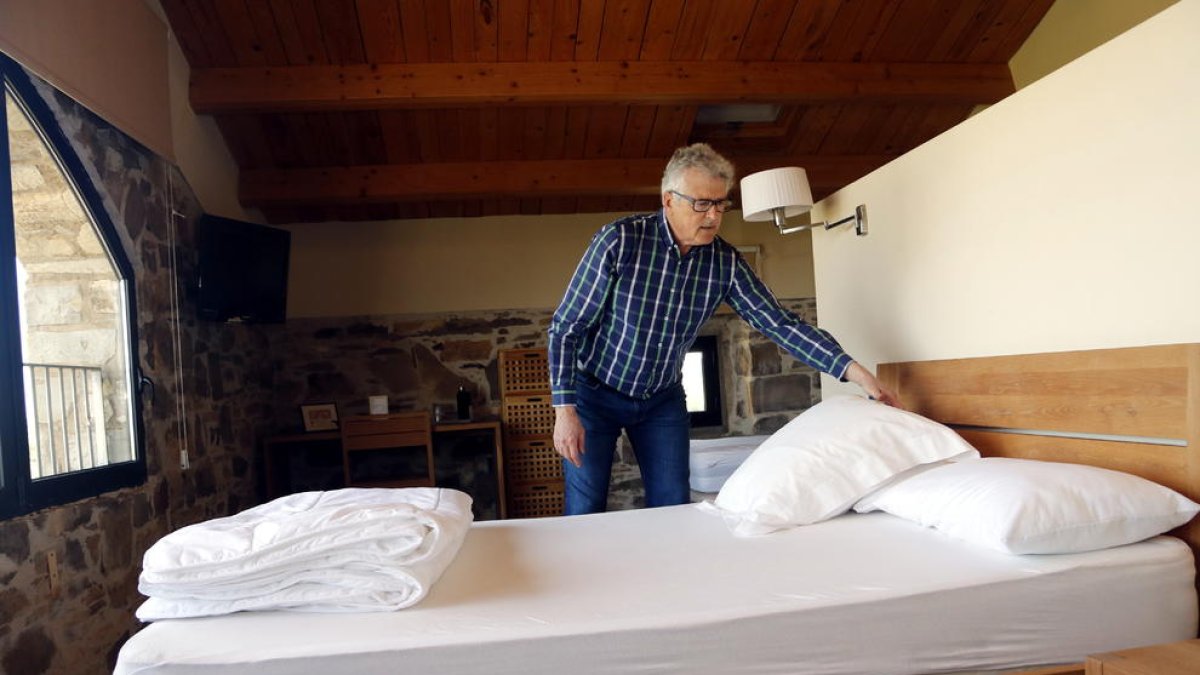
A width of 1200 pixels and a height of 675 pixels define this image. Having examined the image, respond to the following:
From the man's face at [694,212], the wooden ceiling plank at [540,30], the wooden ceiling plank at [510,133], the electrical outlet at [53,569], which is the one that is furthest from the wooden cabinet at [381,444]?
the man's face at [694,212]

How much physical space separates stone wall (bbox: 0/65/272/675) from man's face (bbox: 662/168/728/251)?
1.93 metres

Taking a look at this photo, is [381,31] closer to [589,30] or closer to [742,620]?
[589,30]

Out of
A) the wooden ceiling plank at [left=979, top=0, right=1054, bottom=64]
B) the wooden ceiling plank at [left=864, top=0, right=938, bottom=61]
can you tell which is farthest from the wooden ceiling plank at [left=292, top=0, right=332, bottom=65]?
the wooden ceiling plank at [left=979, top=0, right=1054, bottom=64]

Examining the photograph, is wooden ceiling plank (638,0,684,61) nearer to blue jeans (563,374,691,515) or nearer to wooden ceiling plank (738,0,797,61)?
wooden ceiling plank (738,0,797,61)

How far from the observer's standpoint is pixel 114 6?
9.99 ft

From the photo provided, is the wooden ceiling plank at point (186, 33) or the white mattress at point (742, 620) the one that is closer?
the white mattress at point (742, 620)

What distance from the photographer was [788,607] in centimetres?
126

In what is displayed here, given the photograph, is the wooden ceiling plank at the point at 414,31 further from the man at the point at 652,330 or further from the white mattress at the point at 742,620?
the white mattress at the point at 742,620

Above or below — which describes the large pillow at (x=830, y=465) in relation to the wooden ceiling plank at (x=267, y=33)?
below

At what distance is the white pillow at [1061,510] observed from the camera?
1361mm

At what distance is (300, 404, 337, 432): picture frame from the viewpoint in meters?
4.96

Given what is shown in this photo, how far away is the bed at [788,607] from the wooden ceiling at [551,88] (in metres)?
2.95

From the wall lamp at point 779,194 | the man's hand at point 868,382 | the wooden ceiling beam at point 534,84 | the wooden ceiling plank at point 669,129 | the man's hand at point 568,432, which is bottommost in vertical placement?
the man's hand at point 568,432

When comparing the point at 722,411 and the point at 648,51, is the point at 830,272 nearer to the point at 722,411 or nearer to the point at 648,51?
the point at 648,51
